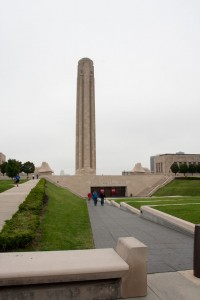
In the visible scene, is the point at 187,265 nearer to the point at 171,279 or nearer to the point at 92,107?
the point at 171,279

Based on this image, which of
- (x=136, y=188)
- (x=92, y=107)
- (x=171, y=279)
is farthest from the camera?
(x=92, y=107)

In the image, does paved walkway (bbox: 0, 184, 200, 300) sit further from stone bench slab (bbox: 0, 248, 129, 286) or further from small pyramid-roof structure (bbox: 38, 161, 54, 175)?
small pyramid-roof structure (bbox: 38, 161, 54, 175)

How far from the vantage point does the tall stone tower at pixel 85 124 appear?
71.2 meters

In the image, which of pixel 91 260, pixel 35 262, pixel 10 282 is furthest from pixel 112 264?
pixel 10 282

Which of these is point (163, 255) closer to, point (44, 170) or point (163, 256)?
point (163, 256)

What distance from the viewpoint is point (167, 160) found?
9438cm

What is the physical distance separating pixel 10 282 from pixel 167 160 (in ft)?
304

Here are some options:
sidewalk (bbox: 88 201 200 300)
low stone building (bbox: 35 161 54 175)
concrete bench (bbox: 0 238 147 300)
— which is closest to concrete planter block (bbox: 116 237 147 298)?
concrete bench (bbox: 0 238 147 300)

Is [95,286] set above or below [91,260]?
below

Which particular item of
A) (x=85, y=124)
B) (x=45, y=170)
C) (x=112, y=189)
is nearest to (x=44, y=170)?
(x=45, y=170)

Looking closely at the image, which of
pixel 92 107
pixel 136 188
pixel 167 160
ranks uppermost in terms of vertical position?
pixel 92 107

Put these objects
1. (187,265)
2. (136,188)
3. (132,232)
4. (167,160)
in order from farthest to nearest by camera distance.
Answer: (167,160), (136,188), (132,232), (187,265)

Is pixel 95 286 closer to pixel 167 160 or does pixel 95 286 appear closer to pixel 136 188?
pixel 136 188

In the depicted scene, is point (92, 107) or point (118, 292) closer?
point (118, 292)
